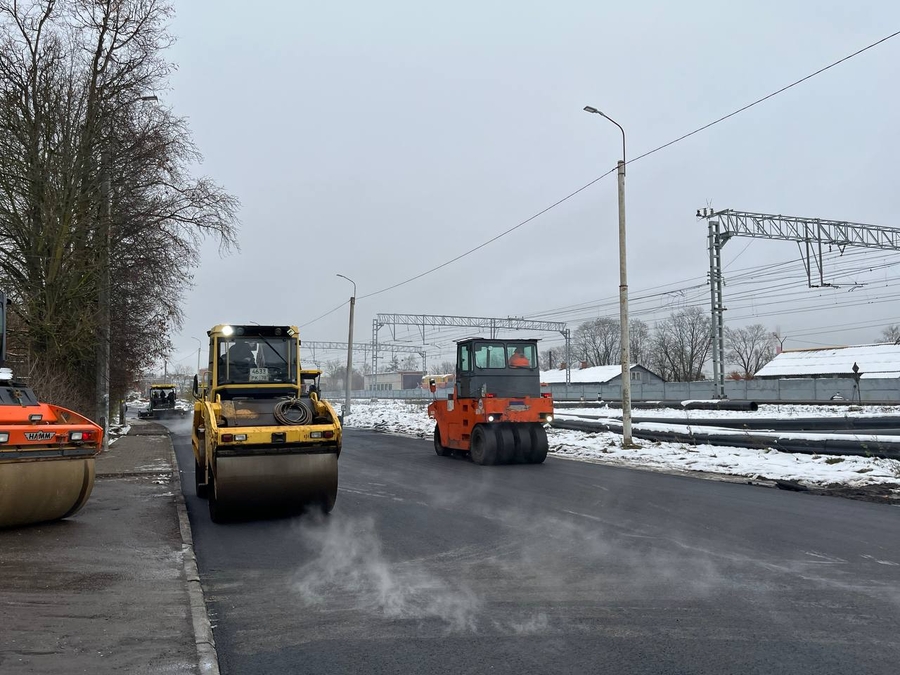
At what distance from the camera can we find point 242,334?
10.2 metres

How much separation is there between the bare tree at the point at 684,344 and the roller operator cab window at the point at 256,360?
7108 cm

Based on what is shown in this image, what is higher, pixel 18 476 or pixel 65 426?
pixel 65 426

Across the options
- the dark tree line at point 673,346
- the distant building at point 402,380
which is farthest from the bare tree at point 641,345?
the distant building at point 402,380

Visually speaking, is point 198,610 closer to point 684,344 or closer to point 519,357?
point 519,357

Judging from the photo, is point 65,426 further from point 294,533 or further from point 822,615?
point 822,615

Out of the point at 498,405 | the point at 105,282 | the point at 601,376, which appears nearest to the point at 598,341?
the point at 601,376

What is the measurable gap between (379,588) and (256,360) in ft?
17.3

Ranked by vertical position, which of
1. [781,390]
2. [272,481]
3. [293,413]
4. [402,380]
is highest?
[402,380]

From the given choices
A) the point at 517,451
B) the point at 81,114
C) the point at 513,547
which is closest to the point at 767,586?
the point at 513,547

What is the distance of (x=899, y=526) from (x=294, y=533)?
687cm

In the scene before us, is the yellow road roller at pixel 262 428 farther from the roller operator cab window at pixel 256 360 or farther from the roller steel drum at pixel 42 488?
the roller steel drum at pixel 42 488

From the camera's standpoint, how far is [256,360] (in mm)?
10266

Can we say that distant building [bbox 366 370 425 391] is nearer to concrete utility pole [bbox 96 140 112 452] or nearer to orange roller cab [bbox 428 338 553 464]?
concrete utility pole [bbox 96 140 112 452]

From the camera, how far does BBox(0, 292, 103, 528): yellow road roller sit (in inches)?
293
